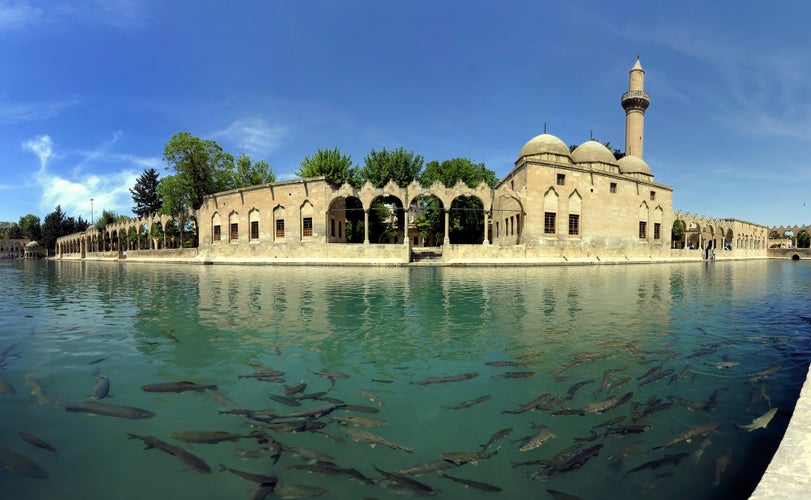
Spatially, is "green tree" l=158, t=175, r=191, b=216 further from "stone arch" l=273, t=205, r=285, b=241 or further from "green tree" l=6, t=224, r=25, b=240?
"green tree" l=6, t=224, r=25, b=240

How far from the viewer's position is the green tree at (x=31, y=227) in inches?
3477

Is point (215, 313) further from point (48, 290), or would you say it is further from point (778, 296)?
point (778, 296)

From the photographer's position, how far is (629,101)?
134 ft

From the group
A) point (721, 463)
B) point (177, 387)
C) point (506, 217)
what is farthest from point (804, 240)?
point (177, 387)

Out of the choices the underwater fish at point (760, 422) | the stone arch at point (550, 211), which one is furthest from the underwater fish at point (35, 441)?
the stone arch at point (550, 211)

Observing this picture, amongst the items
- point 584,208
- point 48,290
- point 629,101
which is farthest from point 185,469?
point 629,101

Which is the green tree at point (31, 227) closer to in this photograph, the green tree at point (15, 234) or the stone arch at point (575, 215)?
the green tree at point (15, 234)

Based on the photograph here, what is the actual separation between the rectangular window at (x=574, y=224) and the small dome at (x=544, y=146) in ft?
20.3

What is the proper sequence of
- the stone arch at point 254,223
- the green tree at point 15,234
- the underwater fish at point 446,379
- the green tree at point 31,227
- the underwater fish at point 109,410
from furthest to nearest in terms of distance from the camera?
the green tree at point 15,234 → the green tree at point 31,227 → the stone arch at point 254,223 → the underwater fish at point 446,379 → the underwater fish at point 109,410

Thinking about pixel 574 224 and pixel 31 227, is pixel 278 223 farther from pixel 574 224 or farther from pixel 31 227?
pixel 31 227

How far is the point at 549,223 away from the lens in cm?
3181

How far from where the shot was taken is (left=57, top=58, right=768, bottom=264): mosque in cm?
2888

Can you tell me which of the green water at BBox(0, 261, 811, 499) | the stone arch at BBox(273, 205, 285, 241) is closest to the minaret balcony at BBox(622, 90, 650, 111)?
the stone arch at BBox(273, 205, 285, 241)

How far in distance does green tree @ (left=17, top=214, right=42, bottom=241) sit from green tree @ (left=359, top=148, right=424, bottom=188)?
90864 mm
